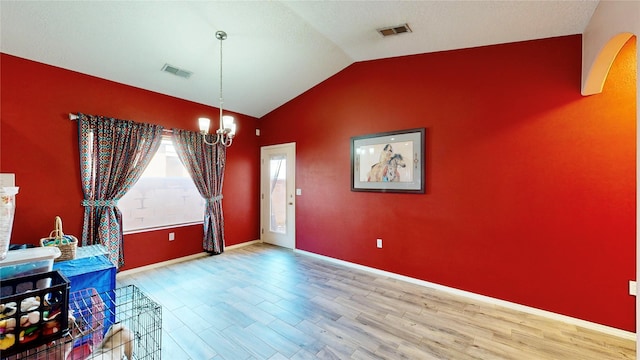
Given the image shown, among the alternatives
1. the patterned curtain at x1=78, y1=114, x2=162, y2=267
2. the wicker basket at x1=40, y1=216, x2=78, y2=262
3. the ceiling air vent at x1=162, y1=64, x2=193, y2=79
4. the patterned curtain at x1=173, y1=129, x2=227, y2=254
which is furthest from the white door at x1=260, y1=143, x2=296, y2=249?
the wicker basket at x1=40, y1=216, x2=78, y2=262

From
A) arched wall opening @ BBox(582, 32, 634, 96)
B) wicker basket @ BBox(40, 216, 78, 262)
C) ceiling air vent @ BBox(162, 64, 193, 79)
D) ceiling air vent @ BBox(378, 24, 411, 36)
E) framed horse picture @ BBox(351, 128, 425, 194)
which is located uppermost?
ceiling air vent @ BBox(378, 24, 411, 36)

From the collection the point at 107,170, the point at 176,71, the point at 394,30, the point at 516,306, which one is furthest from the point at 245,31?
the point at 516,306

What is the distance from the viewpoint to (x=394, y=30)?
278 cm

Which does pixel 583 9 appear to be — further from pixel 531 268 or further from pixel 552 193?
pixel 531 268

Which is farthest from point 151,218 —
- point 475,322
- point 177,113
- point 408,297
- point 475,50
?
point 475,50

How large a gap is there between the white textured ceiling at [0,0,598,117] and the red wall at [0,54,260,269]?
19cm

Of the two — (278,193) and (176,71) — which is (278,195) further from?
(176,71)

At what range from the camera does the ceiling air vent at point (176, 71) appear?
10.9ft

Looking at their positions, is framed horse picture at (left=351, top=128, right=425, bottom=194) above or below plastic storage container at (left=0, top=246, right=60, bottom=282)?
above

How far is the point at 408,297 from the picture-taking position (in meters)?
2.96

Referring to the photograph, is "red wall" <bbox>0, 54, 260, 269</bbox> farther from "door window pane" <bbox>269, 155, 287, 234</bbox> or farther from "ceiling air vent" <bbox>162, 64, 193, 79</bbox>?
"door window pane" <bbox>269, 155, 287, 234</bbox>

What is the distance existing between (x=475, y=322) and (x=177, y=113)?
4646 mm

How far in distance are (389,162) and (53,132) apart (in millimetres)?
4040

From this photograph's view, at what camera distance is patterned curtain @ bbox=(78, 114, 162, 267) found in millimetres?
3195
